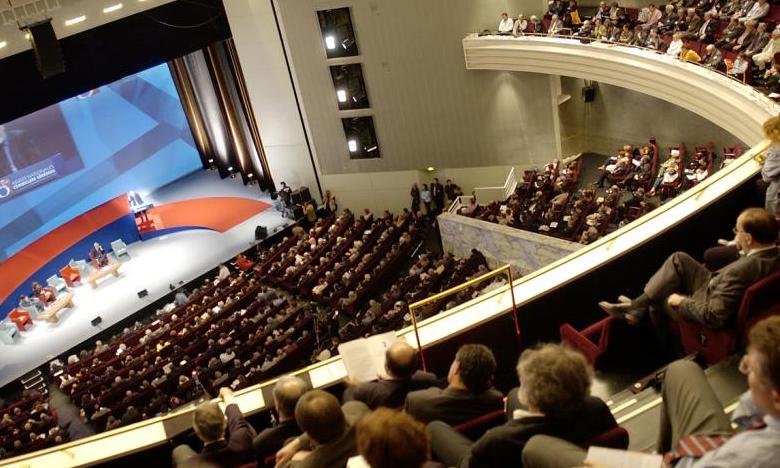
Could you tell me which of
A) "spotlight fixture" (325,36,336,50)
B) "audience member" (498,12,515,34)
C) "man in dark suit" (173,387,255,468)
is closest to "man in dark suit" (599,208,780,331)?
"man in dark suit" (173,387,255,468)

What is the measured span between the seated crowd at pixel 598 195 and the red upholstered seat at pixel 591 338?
8.75 metres

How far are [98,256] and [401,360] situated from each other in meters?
18.0

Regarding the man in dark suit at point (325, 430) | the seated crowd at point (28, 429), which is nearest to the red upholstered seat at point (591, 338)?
the man in dark suit at point (325, 430)

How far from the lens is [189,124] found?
76.2ft

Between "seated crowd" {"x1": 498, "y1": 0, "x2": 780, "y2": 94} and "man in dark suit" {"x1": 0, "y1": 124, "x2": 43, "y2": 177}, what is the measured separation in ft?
40.3

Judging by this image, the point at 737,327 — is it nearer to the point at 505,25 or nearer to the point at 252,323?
the point at 252,323

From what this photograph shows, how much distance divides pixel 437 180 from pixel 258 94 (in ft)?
18.1

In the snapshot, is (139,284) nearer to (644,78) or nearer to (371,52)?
(371,52)

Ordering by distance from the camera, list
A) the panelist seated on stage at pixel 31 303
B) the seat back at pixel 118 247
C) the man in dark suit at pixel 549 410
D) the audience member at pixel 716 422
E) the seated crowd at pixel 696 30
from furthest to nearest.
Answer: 1. the seat back at pixel 118 247
2. the panelist seated on stage at pixel 31 303
3. the seated crowd at pixel 696 30
4. the man in dark suit at pixel 549 410
5. the audience member at pixel 716 422

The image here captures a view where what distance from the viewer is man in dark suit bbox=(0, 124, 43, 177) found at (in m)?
18.8

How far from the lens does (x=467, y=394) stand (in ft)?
11.3

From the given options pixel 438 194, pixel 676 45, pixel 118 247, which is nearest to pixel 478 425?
pixel 676 45

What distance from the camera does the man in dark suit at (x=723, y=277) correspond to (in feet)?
11.7

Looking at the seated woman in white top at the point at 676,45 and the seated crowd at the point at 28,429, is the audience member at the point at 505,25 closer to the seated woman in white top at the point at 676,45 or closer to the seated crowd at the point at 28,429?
the seated woman in white top at the point at 676,45
